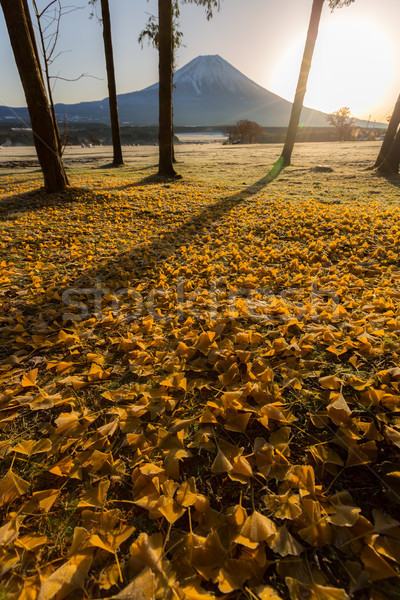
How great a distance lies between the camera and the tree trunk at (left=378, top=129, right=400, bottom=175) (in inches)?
366

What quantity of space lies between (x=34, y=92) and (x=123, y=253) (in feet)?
14.1

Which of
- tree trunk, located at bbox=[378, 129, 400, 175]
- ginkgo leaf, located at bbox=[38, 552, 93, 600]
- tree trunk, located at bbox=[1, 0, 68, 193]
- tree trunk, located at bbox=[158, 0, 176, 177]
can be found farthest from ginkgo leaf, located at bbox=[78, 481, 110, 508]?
tree trunk, located at bbox=[378, 129, 400, 175]

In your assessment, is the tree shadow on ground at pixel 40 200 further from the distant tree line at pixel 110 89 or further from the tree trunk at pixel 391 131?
the tree trunk at pixel 391 131

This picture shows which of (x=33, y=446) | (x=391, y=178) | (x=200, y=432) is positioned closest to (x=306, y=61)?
(x=391, y=178)

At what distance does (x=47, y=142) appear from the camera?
557 centimetres

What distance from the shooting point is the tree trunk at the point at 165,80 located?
748 centimetres

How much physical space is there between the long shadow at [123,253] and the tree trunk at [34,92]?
0.52 meters

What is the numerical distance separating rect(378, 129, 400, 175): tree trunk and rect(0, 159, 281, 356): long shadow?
6191 mm

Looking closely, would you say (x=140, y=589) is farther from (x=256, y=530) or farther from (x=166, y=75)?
(x=166, y=75)

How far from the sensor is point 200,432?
4.06 ft

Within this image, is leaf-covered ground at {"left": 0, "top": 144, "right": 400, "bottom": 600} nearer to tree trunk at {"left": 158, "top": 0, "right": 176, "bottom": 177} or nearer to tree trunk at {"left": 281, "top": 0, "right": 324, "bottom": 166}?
tree trunk at {"left": 158, "top": 0, "right": 176, "bottom": 177}

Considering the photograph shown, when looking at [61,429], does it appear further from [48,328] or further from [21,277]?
[21,277]

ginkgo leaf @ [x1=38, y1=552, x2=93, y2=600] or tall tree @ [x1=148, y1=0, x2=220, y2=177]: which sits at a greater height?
tall tree @ [x1=148, y1=0, x2=220, y2=177]

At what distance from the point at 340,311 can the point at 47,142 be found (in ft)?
20.9
